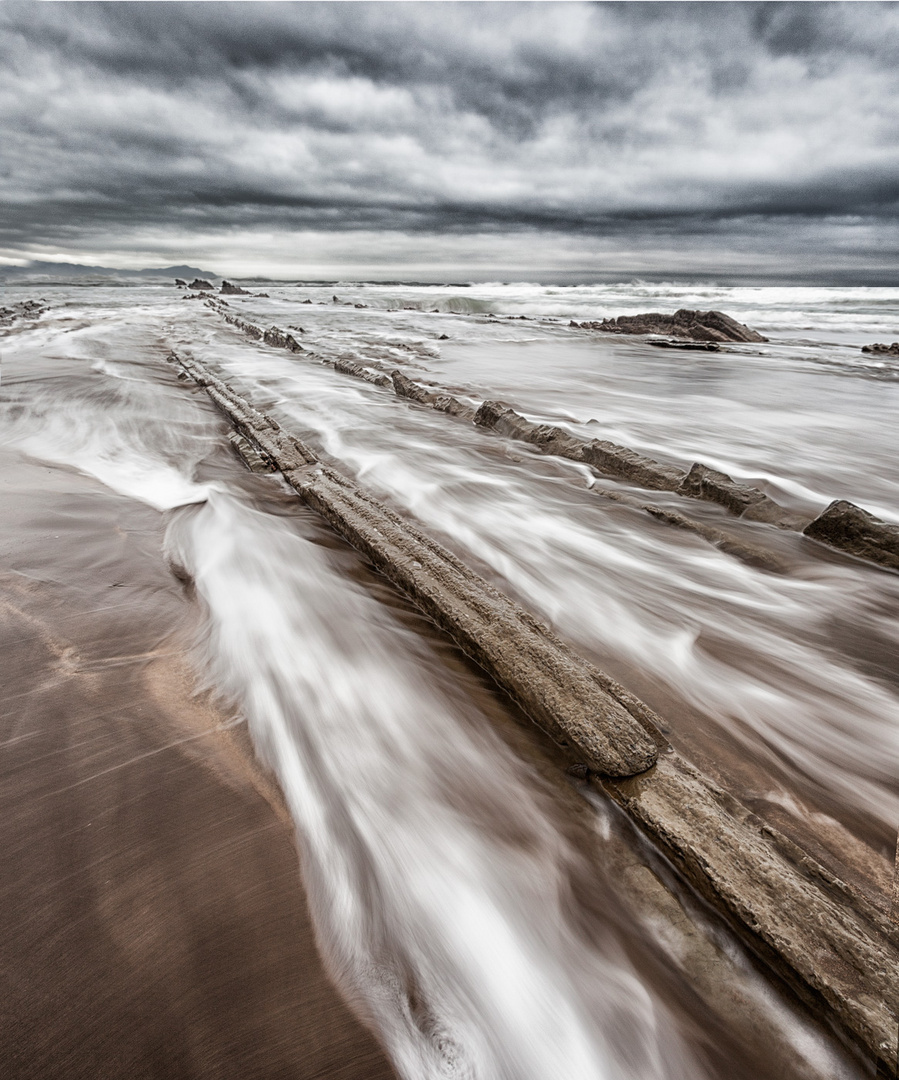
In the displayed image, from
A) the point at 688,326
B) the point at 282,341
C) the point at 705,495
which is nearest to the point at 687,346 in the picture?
the point at 688,326

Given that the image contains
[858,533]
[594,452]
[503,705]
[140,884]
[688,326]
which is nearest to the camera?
[140,884]

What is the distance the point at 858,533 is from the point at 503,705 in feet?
9.87

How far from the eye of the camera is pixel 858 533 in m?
3.52

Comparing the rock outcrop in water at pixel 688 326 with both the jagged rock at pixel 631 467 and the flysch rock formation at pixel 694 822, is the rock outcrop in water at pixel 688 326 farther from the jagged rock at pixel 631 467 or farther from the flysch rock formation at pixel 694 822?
the flysch rock formation at pixel 694 822

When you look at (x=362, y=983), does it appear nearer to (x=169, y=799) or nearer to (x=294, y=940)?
(x=294, y=940)

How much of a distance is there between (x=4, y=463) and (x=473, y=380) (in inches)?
292

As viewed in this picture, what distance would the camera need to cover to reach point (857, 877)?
158 centimetres

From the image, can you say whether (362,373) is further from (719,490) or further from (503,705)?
(503,705)

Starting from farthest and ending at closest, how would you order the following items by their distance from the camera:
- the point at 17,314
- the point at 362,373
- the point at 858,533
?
the point at 17,314 → the point at 362,373 → the point at 858,533

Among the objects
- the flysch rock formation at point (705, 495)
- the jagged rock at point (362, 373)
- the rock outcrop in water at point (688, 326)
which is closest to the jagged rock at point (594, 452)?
the flysch rock formation at point (705, 495)

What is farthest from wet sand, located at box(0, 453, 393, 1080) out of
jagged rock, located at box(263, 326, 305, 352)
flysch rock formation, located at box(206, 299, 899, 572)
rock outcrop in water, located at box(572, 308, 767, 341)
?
rock outcrop in water, located at box(572, 308, 767, 341)

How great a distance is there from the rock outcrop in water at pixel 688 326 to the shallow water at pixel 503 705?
16.6 meters

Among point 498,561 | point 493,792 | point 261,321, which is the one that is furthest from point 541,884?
point 261,321

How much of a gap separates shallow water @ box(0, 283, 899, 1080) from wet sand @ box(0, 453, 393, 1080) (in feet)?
0.40
